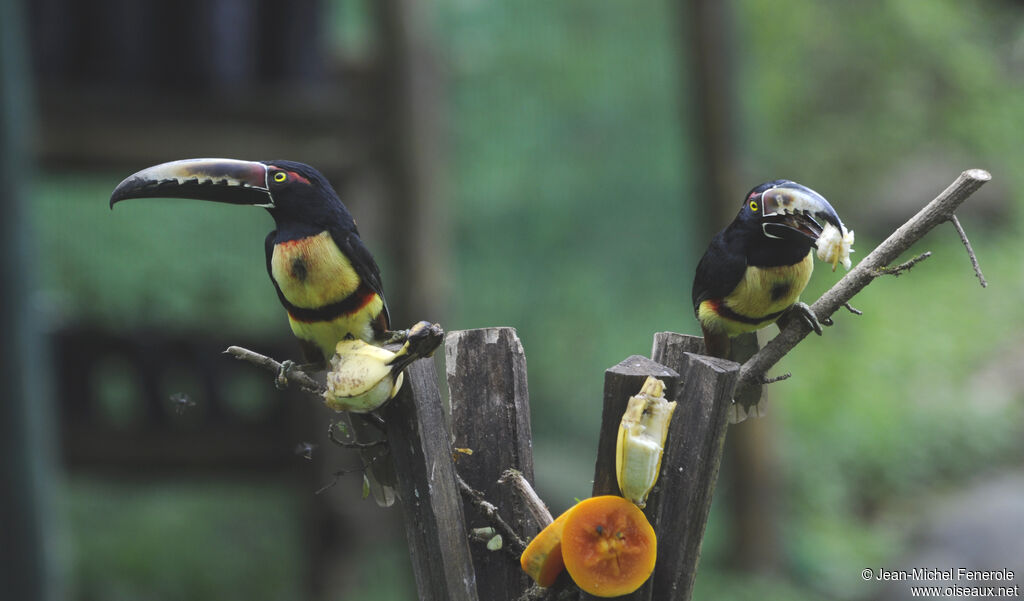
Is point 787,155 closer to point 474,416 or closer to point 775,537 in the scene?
point 775,537

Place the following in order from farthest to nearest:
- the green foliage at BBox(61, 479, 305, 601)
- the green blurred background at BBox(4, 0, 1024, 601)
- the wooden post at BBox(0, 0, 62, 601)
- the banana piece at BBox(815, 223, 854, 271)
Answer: the green foliage at BBox(61, 479, 305, 601), the green blurred background at BBox(4, 0, 1024, 601), the wooden post at BBox(0, 0, 62, 601), the banana piece at BBox(815, 223, 854, 271)

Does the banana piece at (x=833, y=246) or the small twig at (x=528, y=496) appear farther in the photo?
the small twig at (x=528, y=496)

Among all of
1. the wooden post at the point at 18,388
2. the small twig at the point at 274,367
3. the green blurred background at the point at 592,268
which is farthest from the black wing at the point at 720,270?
the green blurred background at the point at 592,268

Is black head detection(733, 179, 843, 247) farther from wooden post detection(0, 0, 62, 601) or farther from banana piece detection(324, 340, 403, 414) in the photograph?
wooden post detection(0, 0, 62, 601)

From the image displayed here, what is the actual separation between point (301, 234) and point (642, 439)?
320 mm

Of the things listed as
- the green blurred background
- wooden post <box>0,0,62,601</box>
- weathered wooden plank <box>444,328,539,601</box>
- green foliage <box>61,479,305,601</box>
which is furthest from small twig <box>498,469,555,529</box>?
green foliage <box>61,479,305,601</box>

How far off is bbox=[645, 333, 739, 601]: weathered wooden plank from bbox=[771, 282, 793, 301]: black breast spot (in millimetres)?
70

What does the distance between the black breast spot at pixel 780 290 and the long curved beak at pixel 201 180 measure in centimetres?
43

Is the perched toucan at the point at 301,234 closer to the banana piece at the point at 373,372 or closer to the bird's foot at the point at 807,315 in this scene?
the banana piece at the point at 373,372

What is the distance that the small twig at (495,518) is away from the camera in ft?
2.81

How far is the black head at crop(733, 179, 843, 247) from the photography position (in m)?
0.74

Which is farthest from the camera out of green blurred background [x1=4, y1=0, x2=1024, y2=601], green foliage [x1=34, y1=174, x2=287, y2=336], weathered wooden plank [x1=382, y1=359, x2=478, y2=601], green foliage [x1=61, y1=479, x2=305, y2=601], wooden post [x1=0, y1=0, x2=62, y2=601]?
green foliage [x1=34, y1=174, x2=287, y2=336]

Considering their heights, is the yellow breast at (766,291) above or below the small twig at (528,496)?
above

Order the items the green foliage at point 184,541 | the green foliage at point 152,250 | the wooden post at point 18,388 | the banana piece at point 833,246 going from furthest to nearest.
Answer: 1. the green foliage at point 152,250
2. the green foliage at point 184,541
3. the wooden post at point 18,388
4. the banana piece at point 833,246
